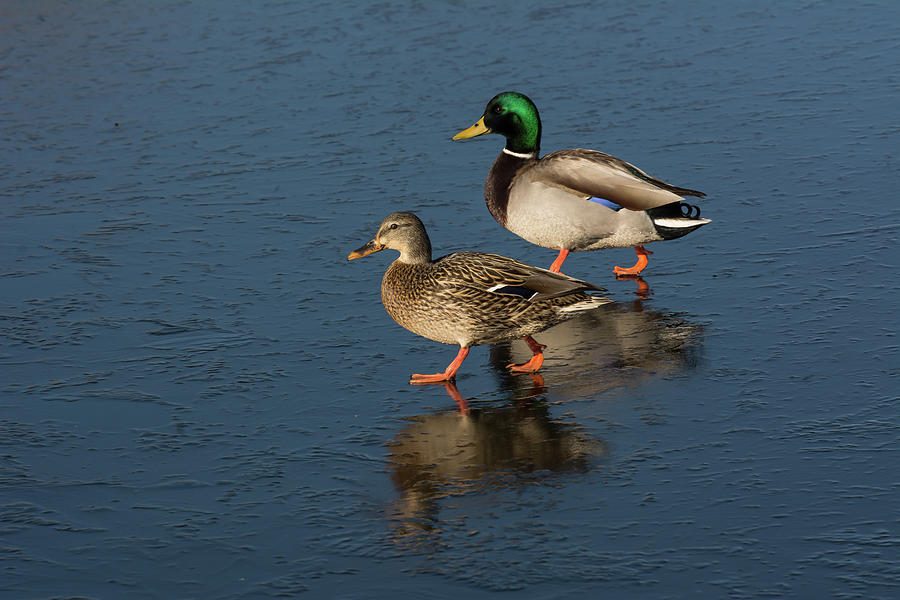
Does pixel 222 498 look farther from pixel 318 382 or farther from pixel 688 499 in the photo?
pixel 688 499

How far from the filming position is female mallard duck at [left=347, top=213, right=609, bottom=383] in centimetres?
583

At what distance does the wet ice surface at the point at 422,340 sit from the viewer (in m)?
4.32

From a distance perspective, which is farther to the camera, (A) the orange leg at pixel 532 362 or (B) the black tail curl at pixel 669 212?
(B) the black tail curl at pixel 669 212

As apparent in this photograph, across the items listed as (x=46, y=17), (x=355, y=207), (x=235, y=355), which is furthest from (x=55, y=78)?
(x=235, y=355)

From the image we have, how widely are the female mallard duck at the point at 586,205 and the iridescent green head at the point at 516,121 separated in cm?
19

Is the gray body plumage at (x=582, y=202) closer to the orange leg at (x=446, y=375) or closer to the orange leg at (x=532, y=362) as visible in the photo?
the orange leg at (x=532, y=362)

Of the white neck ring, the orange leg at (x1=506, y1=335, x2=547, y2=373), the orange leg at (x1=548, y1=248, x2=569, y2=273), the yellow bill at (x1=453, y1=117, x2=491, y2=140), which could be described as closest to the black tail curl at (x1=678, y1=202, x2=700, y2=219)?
the orange leg at (x1=548, y1=248, x2=569, y2=273)

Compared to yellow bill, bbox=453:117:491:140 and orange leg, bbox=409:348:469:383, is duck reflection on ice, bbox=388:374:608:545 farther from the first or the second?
yellow bill, bbox=453:117:491:140

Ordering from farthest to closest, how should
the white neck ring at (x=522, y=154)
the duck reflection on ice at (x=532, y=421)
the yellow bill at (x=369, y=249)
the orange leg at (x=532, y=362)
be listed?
the white neck ring at (x=522, y=154) → the yellow bill at (x=369, y=249) → the orange leg at (x=532, y=362) → the duck reflection on ice at (x=532, y=421)

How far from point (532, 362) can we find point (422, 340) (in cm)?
77

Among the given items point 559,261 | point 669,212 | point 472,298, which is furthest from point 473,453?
point 669,212

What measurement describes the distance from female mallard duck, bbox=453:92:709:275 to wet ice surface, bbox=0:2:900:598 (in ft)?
0.78

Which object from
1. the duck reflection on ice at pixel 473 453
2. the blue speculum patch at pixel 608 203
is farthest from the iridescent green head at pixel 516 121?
the duck reflection on ice at pixel 473 453

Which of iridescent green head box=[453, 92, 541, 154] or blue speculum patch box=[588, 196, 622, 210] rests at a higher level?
iridescent green head box=[453, 92, 541, 154]
